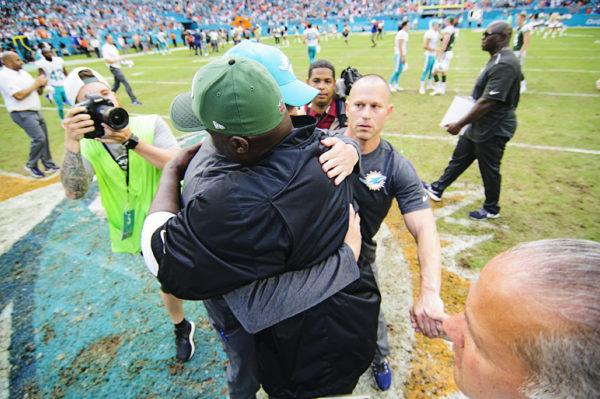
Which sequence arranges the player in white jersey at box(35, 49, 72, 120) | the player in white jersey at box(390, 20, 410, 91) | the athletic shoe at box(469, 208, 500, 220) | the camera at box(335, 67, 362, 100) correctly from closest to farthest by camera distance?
the camera at box(335, 67, 362, 100), the athletic shoe at box(469, 208, 500, 220), the player in white jersey at box(35, 49, 72, 120), the player in white jersey at box(390, 20, 410, 91)

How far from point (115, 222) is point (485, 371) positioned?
2596 millimetres

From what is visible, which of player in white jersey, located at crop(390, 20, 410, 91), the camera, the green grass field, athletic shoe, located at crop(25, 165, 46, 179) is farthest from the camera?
player in white jersey, located at crop(390, 20, 410, 91)

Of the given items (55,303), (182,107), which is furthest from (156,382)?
(182,107)

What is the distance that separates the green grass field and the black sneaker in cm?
306

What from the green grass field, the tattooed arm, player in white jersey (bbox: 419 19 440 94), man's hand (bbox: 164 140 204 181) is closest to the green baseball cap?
man's hand (bbox: 164 140 204 181)

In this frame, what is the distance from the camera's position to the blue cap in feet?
5.65

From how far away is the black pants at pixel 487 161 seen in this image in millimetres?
3758

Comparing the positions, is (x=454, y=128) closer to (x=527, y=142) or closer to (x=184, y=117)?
(x=527, y=142)

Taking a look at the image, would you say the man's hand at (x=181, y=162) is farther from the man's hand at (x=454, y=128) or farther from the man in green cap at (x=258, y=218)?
the man's hand at (x=454, y=128)

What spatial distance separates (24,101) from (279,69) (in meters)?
6.33

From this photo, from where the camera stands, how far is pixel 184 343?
99.0 inches

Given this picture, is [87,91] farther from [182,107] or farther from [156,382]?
[156,382]

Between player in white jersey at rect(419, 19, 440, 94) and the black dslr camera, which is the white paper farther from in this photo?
player in white jersey at rect(419, 19, 440, 94)

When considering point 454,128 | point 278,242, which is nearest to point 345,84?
point 454,128
